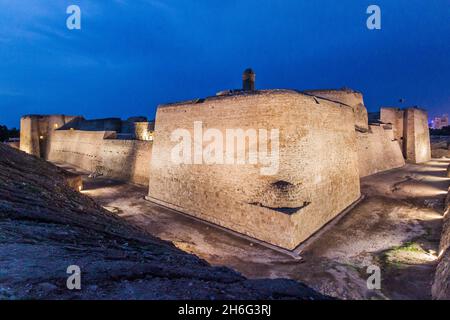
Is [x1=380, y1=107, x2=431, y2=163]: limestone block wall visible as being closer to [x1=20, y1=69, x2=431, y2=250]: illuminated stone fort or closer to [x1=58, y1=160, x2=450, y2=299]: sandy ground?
[x1=20, y1=69, x2=431, y2=250]: illuminated stone fort

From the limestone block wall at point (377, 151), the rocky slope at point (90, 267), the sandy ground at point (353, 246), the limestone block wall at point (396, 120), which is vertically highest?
the limestone block wall at point (396, 120)

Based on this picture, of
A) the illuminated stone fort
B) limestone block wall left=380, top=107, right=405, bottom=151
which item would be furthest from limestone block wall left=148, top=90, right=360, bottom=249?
limestone block wall left=380, top=107, right=405, bottom=151

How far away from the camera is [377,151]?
21422 millimetres

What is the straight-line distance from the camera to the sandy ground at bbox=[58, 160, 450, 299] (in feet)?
22.3

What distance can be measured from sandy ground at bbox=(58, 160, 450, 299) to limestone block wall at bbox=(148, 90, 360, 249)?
0.64 metres

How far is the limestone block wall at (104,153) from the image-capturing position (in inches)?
728

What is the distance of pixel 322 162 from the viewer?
10.6m

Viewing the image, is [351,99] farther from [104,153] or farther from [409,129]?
[104,153]

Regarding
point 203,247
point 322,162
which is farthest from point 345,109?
point 203,247

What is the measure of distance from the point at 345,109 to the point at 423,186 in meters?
7.66

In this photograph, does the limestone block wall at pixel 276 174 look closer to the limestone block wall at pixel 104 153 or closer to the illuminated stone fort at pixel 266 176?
the illuminated stone fort at pixel 266 176

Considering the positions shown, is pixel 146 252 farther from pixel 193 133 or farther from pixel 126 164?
pixel 126 164

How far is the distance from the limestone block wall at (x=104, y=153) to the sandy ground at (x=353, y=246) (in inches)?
163

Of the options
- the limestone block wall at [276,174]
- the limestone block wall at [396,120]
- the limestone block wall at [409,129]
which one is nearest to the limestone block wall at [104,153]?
the limestone block wall at [276,174]
